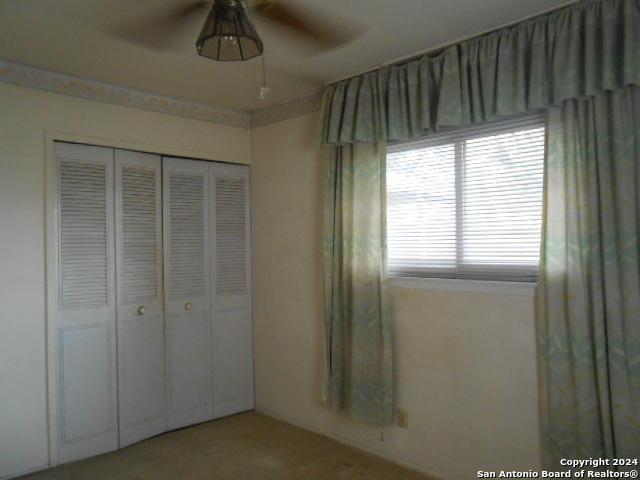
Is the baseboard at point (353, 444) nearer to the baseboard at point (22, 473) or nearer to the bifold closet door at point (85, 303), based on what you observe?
the bifold closet door at point (85, 303)

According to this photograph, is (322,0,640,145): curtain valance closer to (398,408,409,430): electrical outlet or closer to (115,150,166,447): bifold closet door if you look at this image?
(115,150,166,447): bifold closet door

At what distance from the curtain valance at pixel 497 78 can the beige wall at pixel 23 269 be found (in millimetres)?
1798

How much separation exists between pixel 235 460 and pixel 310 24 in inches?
103

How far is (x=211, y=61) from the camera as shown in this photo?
2709 mm

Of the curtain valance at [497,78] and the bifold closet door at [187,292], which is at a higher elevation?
the curtain valance at [497,78]

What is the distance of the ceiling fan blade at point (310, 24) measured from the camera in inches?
83.2

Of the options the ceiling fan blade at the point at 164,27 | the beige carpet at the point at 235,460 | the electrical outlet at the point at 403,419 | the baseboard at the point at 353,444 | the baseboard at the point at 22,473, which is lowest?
the beige carpet at the point at 235,460

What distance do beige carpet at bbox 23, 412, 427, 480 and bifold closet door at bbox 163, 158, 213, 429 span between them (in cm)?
25

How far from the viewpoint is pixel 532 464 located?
2.25 m

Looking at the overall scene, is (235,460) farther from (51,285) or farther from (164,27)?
(164,27)

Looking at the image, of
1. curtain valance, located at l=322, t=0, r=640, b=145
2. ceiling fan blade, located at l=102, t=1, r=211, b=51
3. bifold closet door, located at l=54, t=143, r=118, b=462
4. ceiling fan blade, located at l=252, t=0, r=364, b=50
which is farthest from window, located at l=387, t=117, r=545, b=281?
bifold closet door, located at l=54, t=143, r=118, b=462

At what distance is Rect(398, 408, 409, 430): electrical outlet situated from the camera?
9.11 feet

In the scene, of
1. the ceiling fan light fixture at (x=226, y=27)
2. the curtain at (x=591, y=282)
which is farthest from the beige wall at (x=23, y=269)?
the curtain at (x=591, y=282)

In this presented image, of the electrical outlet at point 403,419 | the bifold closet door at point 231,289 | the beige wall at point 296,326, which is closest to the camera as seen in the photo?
Answer: the beige wall at point 296,326
